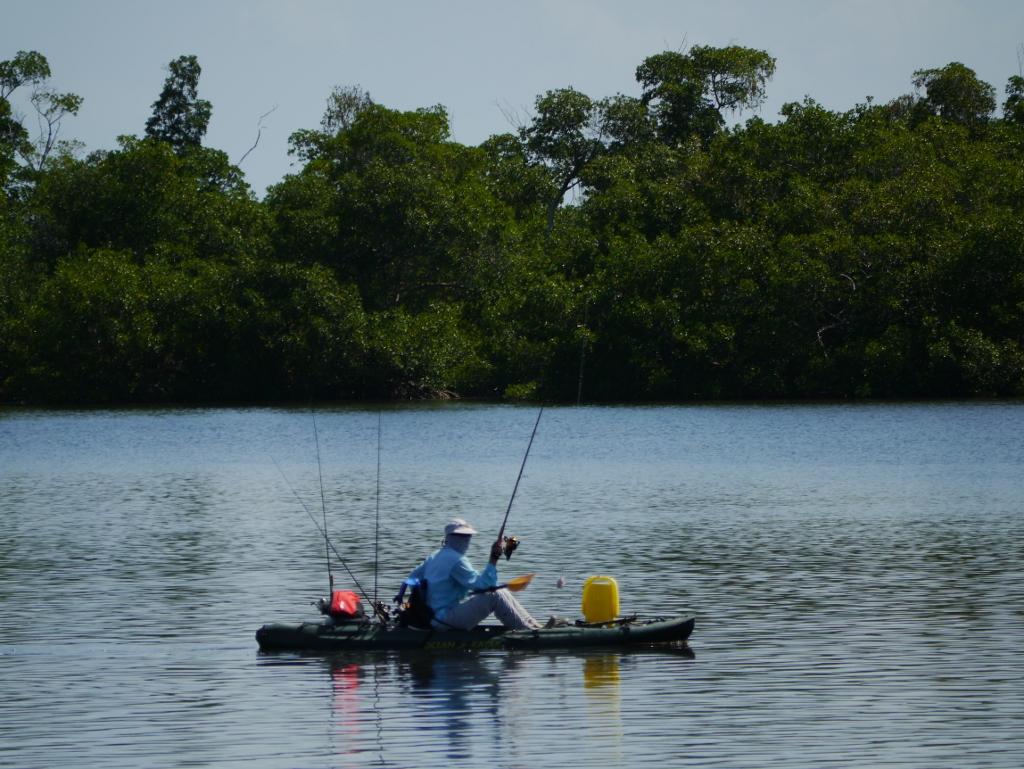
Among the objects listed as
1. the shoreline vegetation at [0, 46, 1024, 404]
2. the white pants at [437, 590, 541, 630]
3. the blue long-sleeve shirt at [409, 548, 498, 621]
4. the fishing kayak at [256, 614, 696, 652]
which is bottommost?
the fishing kayak at [256, 614, 696, 652]

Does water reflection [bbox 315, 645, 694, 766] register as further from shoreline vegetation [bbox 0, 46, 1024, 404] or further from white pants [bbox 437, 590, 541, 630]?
shoreline vegetation [bbox 0, 46, 1024, 404]

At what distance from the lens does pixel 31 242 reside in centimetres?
7394

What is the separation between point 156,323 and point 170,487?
131 ft

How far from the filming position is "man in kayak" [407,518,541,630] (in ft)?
41.6

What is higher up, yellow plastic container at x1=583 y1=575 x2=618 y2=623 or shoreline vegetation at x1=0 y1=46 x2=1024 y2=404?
shoreline vegetation at x1=0 y1=46 x2=1024 y2=404

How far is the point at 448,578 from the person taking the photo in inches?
502

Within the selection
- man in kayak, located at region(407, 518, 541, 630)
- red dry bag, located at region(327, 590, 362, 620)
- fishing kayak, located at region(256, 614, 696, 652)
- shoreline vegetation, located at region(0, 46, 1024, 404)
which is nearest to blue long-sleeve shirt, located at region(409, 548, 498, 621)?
man in kayak, located at region(407, 518, 541, 630)

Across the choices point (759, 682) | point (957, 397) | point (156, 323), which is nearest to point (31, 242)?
point (156, 323)

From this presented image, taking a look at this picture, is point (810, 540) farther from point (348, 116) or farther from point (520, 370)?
point (348, 116)

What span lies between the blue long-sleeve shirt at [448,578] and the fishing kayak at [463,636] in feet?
0.91

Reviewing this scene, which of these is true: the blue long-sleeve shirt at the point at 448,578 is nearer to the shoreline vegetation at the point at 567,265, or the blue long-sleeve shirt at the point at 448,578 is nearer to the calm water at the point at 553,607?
the calm water at the point at 553,607

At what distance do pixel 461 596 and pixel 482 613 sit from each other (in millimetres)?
248

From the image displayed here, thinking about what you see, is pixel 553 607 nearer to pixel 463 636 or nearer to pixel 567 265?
pixel 463 636

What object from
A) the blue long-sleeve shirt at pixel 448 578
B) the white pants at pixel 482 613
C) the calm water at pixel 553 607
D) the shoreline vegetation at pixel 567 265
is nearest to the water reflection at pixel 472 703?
the calm water at pixel 553 607
